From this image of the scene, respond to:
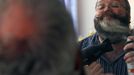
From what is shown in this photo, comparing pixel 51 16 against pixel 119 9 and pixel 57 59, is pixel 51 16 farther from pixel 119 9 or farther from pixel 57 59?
pixel 119 9

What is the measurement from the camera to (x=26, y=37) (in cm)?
Result: 32

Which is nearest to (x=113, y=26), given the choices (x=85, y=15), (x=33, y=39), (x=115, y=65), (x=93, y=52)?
(x=115, y=65)

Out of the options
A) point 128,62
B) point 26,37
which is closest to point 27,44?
point 26,37

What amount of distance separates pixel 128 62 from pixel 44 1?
0.80 metres

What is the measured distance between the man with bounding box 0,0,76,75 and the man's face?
3.18 feet

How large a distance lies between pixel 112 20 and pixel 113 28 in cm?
4

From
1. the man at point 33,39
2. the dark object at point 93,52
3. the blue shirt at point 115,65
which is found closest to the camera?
the man at point 33,39

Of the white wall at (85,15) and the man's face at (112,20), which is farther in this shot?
the white wall at (85,15)

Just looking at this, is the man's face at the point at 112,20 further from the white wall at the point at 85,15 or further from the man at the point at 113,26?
the white wall at the point at 85,15

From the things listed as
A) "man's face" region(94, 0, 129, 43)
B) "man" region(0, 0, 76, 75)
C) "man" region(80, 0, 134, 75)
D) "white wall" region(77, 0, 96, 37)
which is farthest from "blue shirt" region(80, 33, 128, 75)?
"white wall" region(77, 0, 96, 37)

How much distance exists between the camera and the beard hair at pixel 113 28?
127 cm

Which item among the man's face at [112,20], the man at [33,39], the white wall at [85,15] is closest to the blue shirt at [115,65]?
the man's face at [112,20]

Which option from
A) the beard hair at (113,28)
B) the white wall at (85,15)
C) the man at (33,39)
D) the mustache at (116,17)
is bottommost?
the white wall at (85,15)

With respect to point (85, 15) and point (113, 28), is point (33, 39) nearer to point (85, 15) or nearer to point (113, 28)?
point (113, 28)
